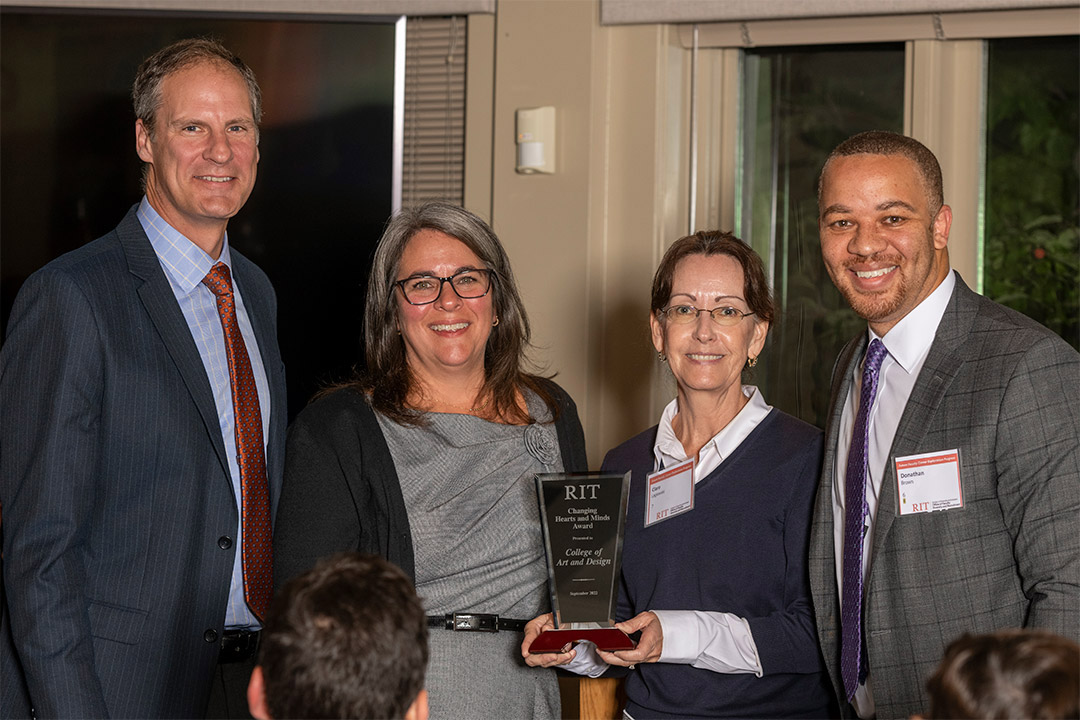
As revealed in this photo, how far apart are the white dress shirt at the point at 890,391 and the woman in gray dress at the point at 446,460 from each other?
2.23ft

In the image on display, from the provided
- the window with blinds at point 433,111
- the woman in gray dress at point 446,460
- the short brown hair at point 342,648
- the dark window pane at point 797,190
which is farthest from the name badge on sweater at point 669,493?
the window with blinds at point 433,111

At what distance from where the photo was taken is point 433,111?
432cm

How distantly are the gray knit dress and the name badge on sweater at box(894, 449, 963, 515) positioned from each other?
2.57 ft

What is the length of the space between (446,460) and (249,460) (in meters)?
0.44

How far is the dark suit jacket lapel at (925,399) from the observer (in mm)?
2189

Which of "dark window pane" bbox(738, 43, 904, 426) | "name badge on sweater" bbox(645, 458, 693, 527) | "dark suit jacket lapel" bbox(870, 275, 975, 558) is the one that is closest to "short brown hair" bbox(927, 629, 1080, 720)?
"dark suit jacket lapel" bbox(870, 275, 975, 558)

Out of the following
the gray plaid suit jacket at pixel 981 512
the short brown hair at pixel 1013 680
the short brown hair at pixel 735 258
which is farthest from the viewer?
the short brown hair at pixel 735 258

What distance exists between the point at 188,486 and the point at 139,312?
1.24 feet

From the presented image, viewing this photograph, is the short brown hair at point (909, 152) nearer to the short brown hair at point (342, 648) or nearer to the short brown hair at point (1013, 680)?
the short brown hair at point (1013, 680)

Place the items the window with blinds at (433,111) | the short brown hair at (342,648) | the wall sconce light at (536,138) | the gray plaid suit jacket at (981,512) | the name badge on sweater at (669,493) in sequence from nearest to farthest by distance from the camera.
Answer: the short brown hair at (342,648)
the gray plaid suit jacket at (981,512)
the name badge on sweater at (669,493)
the wall sconce light at (536,138)
the window with blinds at (433,111)

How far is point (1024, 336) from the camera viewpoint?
6.96 feet

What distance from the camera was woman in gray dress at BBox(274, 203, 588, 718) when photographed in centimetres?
237

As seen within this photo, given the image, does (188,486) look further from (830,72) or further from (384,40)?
(830,72)

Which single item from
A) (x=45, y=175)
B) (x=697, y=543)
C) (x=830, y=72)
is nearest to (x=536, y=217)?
(x=830, y=72)
